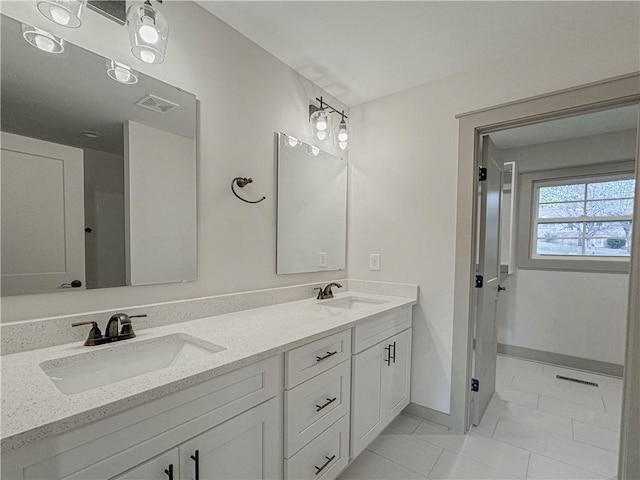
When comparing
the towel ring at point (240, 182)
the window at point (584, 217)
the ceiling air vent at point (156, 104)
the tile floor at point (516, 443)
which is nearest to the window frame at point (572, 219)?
the window at point (584, 217)

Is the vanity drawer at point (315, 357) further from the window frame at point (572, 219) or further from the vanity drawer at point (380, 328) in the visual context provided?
the window frame at point (572, 219)

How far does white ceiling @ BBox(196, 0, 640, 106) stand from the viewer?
1.48 meters

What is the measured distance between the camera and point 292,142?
2.02m

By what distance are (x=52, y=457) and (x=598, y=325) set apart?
4.09 m

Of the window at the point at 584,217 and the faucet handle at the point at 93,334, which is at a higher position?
the window at the point at 584,217

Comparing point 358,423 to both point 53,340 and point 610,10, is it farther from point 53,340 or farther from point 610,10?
point 610,10

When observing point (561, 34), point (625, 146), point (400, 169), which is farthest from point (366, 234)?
point (625, 146)

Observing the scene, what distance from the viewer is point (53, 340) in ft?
3.49

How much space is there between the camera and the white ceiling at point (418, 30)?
1479 millimetres

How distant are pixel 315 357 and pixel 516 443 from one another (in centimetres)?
162

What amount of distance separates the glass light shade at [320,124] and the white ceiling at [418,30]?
28cm

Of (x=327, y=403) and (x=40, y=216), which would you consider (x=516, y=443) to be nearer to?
(x=327, y=403)

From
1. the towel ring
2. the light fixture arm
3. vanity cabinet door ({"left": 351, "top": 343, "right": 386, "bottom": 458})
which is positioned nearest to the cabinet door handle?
vanity cabinet door ({"left": 351, "top": 343, "right": 386, "bottom": 458})

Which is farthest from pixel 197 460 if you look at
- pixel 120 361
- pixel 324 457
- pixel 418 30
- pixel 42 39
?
pixel 418 30
